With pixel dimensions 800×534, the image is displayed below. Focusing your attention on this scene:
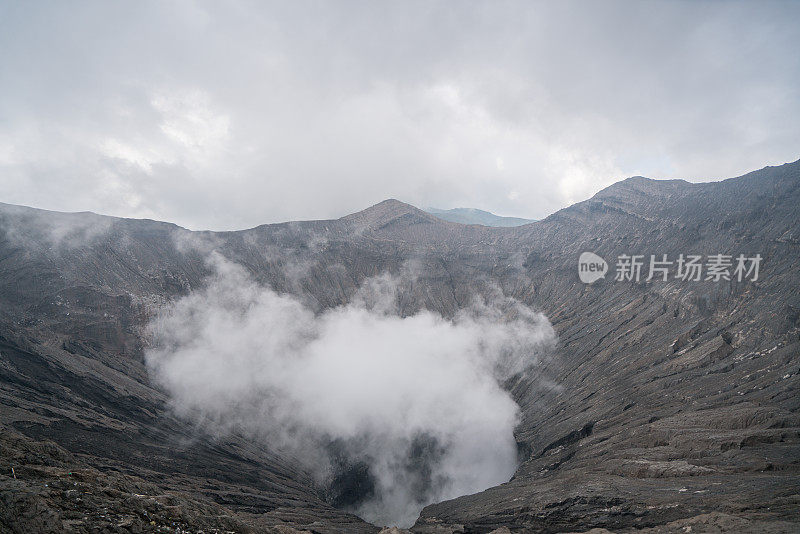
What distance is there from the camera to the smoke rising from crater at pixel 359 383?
73250mm

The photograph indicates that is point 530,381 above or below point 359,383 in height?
below

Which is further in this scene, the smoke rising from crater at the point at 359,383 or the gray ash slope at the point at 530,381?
the smoke rising from crater at the point at 359,383

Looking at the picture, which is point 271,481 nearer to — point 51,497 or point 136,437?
point 136,437

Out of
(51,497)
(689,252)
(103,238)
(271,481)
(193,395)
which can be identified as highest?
(103,238)

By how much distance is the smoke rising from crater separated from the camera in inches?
2884

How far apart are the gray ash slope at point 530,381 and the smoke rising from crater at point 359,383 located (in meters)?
4.99

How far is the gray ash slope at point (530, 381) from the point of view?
27.1m

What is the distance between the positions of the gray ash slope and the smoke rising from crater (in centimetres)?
499

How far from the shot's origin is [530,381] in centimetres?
8538

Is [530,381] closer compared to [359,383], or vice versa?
[530,381]

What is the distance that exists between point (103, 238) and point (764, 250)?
416 feet

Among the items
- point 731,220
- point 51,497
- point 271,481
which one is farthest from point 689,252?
point 51,497

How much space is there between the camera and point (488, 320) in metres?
109

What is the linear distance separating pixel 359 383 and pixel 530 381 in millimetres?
38210
